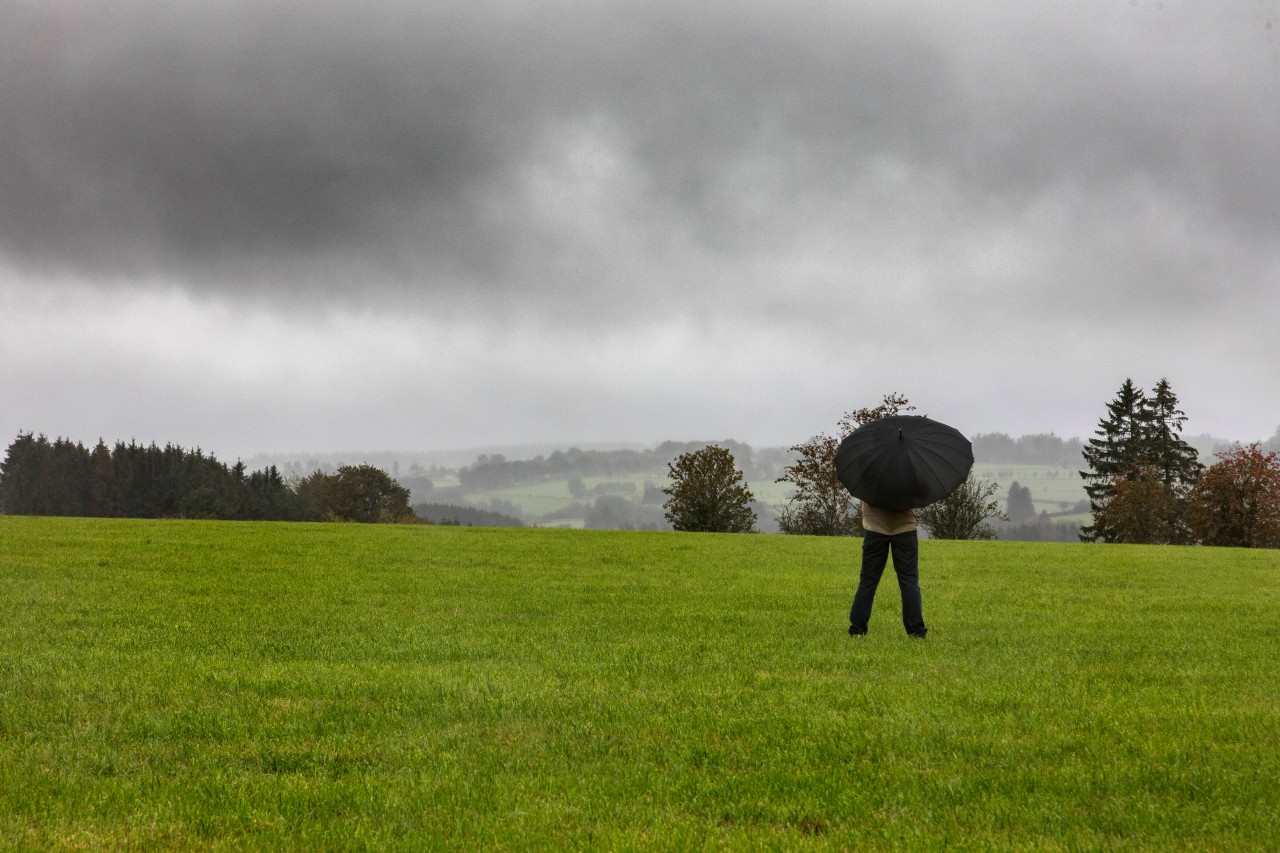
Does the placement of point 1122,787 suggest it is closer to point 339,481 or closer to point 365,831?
point 365,831

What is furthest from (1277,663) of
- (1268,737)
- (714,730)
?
(714,730)

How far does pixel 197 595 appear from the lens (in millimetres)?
16719

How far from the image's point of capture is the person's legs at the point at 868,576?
13.0 metres

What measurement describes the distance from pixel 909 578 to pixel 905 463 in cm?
196

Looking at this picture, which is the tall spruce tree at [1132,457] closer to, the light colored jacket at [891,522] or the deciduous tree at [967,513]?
the deciduous tree at [967,513]

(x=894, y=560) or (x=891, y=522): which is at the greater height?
(x=891, y=522)

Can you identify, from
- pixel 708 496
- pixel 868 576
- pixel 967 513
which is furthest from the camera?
pixel 967 513

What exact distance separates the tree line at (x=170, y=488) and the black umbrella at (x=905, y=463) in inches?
3855

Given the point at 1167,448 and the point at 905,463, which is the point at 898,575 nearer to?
the point at 905,463

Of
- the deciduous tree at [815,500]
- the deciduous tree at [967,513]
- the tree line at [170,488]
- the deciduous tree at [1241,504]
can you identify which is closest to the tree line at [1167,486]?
the deciduous tree at [1241,504]

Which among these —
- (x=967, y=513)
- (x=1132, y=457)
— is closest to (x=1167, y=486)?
(x=1132, y=457)

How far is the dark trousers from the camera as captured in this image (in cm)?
1288

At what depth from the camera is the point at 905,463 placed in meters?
12.2

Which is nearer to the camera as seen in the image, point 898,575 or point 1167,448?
point 898,575
